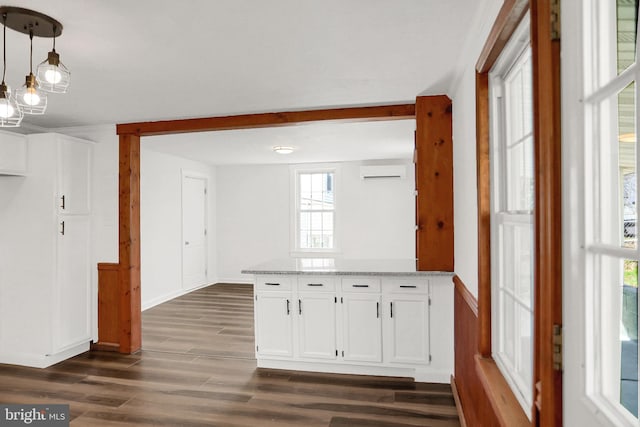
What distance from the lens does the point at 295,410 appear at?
280cm

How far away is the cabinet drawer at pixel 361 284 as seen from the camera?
335cm

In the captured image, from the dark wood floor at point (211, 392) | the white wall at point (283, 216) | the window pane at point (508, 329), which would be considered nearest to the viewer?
the window pane at point (508, 329)

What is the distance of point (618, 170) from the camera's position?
0.86 metres

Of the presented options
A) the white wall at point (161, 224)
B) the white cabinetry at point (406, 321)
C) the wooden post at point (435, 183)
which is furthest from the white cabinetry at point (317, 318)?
the white wall at point (161, 224)

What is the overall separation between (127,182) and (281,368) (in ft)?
7.91

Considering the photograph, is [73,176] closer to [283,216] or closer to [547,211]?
[283,216]

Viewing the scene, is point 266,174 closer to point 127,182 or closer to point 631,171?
point 127,182

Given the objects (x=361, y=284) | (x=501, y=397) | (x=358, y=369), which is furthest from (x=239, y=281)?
(x=501, y=397)

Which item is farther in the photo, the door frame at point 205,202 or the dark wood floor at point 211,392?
the door frame at point 205,202

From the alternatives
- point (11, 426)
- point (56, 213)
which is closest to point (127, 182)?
point (56, 213)

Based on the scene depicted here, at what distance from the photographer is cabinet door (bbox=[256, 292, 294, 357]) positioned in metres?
3.53

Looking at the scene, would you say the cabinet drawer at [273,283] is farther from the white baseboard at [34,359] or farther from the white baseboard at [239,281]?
the white baseboard at [239,281]

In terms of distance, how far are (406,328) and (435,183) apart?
123 cm

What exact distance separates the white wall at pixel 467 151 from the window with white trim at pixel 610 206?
90cm
